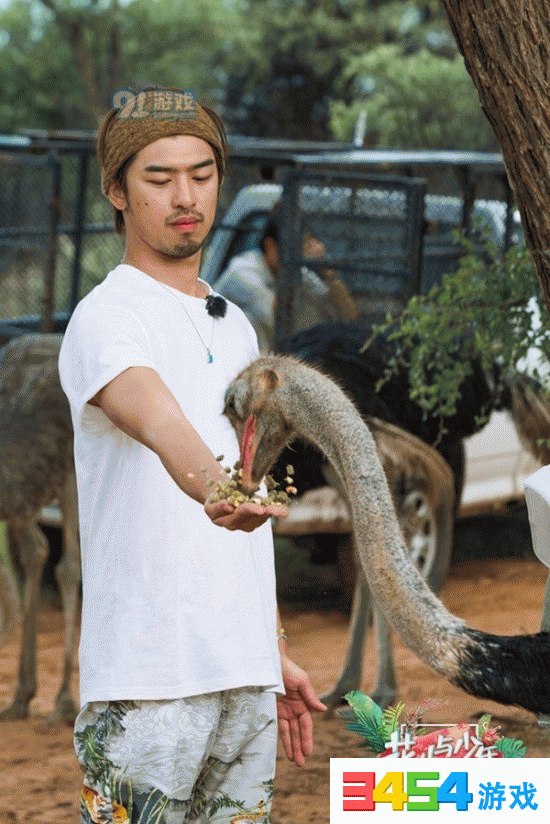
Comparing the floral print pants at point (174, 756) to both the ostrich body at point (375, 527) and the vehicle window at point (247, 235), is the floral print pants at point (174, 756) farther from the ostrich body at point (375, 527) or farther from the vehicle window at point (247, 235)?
the vehicle window at point (247, 235)

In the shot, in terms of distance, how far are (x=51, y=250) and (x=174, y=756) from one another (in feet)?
15.4

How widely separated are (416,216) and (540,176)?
324 cm

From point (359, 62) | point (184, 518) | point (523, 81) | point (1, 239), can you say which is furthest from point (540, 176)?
point (359, 62)

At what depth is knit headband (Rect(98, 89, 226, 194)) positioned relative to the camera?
97.0 inches

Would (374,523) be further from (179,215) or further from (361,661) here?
(361,661)

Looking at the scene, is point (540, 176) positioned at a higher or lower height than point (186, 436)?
higher

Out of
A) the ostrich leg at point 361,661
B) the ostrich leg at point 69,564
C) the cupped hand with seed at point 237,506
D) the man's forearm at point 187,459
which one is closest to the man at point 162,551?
the man's forearm at point 187,459

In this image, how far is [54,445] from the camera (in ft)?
18.7

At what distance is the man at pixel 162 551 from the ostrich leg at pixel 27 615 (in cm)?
337

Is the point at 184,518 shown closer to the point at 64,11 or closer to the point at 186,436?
the point at 186,436

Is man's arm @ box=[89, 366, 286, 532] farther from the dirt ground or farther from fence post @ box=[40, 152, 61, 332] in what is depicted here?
fence post @ box=[40, 152, 61, 332]

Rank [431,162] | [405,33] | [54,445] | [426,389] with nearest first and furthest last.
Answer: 1. [426,389]
2. [54,445]
3. [431,162]
4. [405,33]

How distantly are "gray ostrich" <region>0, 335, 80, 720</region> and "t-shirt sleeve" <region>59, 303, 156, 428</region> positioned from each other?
3.34 metres

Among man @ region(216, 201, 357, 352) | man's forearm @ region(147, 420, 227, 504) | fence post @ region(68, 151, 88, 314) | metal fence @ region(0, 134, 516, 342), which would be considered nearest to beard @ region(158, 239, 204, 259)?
man's forearm @ region(147, 420, 227, 504)
